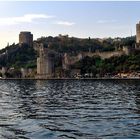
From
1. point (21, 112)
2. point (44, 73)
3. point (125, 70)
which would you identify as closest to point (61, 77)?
point (44, 73)

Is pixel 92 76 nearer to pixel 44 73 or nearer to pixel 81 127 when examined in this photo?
pixel 44 73

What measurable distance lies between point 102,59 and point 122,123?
530 feet

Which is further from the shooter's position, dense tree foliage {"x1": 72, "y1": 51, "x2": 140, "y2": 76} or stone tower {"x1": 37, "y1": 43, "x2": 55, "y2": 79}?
stone tower {"x1": 37, "y1": 43, "x2": 55, "y2": 79}

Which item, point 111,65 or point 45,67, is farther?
point 45,67

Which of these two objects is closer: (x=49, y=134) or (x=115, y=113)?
(x=49, y=134)

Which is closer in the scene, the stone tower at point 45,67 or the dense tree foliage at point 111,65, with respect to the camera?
the dense tree foliage at point 111,65

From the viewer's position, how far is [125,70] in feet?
559

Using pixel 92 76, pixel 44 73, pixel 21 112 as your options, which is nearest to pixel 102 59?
pixel 92 76

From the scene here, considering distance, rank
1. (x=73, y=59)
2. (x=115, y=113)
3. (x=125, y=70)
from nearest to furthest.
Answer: (x=115, y=113) < (x=125, y=70) < (x=73, y=59)

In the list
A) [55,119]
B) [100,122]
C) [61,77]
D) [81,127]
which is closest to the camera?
[81,127]

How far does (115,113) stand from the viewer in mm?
28703

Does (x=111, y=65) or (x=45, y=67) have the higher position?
(x=111, y=65)

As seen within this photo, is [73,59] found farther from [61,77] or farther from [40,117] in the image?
[40,117]

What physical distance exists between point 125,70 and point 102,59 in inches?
668
